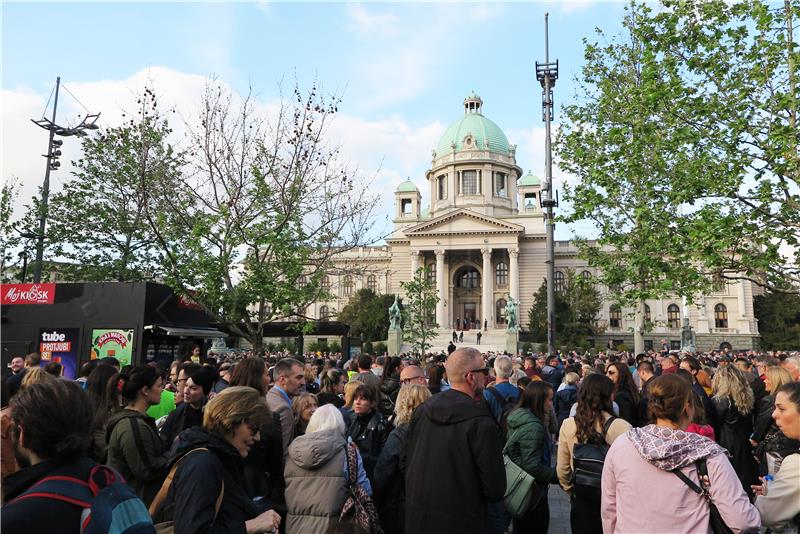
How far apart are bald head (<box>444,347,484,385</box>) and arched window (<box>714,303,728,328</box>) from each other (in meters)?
68.0

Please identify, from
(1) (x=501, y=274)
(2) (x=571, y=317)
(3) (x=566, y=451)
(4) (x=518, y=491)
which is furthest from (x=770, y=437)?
(1) (x=501, y=274)

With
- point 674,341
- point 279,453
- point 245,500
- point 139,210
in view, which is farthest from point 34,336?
point 674,341

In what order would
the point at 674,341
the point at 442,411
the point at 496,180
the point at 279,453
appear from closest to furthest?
1. the point at 442,411
2. the point at 279,453
3. the point at 674,341
4. the point at 496,180

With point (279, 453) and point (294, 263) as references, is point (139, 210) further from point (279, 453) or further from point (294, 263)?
point (279, 453)

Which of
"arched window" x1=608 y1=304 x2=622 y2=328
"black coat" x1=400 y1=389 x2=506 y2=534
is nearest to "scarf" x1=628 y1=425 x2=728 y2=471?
"black coat" x1=400 y1=389 x2=506 y2=534

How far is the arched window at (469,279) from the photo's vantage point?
210 feet

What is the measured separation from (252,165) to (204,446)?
12344mm

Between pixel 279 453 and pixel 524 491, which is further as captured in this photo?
pixel 524 491

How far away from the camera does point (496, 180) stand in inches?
2685

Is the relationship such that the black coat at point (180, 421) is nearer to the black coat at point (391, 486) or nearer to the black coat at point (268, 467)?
the black coat at point (268, 467)

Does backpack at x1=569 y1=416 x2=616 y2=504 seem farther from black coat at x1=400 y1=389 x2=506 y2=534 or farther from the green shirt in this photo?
the green shirt

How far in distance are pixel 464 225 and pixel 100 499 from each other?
58.2 metres

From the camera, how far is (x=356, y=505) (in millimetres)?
3822

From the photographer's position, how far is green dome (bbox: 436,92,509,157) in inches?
2717
